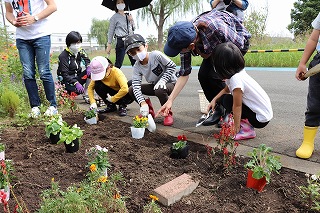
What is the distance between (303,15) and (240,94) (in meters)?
29.7

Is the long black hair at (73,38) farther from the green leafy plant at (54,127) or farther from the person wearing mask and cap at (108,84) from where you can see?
the green leafy plant at (54,127)

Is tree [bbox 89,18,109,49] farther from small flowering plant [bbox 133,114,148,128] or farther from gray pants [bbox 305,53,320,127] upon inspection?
gray pants [bbox 305,53,320,127]

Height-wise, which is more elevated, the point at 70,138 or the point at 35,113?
the point at 70,138

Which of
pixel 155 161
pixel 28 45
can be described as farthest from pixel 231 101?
pixel 28 45

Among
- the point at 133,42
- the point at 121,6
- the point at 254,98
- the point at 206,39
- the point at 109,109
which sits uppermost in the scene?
A: the point at 121,6

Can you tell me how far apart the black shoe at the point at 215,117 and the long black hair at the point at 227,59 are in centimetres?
92

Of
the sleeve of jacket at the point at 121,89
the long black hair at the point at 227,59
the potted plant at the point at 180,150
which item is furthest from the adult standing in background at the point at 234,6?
the potted plant at the point at 180,150

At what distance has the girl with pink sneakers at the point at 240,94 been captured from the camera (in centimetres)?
236

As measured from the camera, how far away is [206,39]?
9.02ft

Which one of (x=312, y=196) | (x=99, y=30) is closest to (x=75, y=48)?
(x=312, y=196)

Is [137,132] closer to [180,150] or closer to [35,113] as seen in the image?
[180,150]

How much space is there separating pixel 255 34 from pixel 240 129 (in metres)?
17.0

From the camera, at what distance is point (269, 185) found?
1887 millimetres

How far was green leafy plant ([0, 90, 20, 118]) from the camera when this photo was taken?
3867 mm
